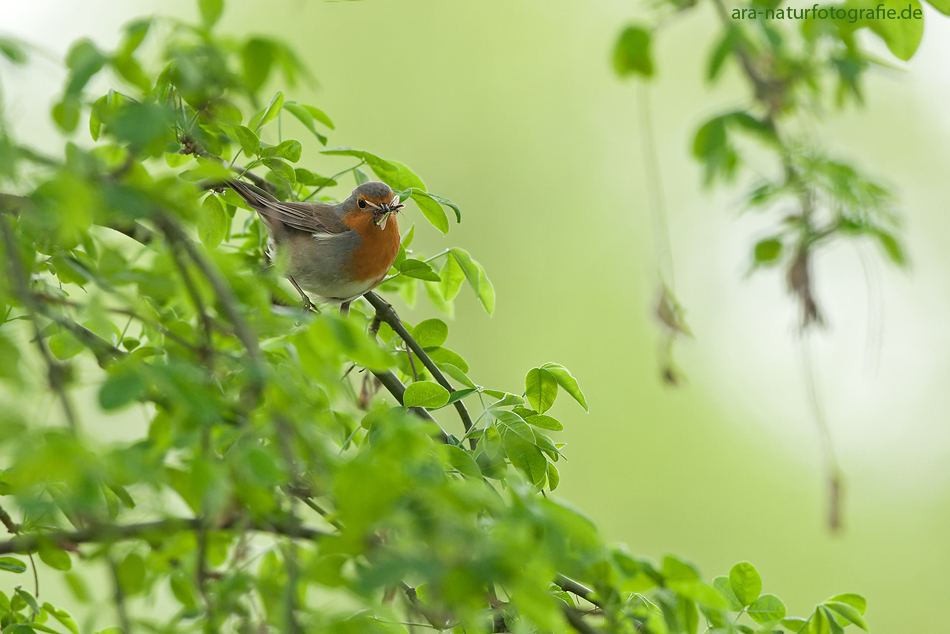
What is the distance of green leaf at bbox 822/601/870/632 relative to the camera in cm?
105

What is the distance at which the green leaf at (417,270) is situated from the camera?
1340mm

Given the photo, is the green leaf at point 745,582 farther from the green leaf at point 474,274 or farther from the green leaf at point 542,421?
the green leaf at point 474,274

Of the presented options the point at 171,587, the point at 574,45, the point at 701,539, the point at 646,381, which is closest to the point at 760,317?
the point at 646,381

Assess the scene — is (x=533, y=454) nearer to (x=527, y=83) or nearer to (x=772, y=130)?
(x=772, y=130)

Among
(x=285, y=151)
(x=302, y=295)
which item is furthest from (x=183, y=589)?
(x=302, y=295)

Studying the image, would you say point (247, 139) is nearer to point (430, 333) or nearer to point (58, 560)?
point (430, 333)

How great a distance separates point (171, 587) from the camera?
106 cm

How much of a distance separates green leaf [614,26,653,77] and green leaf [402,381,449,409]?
0.51 meters

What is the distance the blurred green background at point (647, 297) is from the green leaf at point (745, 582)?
276 inches

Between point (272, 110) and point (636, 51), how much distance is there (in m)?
0.60

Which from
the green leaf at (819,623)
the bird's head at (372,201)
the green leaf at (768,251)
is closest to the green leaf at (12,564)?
the green leaf at (819,623)

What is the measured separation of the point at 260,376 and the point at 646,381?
8.47 m

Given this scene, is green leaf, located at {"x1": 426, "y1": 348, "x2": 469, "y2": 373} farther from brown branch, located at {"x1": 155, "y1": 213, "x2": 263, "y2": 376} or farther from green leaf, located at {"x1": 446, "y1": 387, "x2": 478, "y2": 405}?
brown branch, located at {"x1": 155, "y1": 213, "x2": 263, "y2": 376}

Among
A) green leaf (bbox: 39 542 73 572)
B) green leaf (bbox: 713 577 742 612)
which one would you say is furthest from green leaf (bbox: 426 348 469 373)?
green leaf (bbox: 39 542 73 572)
